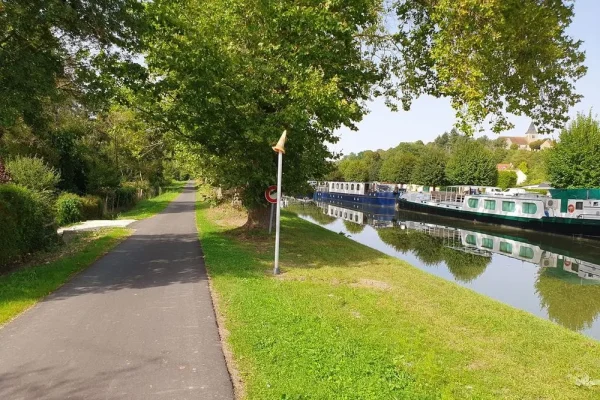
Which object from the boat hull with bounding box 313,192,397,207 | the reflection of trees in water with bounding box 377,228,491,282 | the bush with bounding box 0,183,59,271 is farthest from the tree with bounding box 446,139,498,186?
the bush with bounding box 0,183,59,271

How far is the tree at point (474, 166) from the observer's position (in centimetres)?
6038

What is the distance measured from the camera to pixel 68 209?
72.3 feet

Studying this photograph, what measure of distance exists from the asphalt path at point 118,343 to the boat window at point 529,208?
101 ft

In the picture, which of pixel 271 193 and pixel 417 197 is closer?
pixel 271 193

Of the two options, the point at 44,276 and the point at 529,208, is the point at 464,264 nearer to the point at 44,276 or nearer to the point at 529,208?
the point at 44,276

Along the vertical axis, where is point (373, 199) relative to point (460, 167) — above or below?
below

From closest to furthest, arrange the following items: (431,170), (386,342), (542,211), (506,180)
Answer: (386,342), (542,211), (506,180), (431,170)

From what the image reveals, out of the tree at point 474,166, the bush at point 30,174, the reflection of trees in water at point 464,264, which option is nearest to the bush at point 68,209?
the bush at point 30,174

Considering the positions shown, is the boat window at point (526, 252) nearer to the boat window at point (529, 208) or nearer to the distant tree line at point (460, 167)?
the boat window at point (529, 208)

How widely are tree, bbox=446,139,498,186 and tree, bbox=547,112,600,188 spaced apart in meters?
20.4

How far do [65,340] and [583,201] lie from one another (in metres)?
33.2

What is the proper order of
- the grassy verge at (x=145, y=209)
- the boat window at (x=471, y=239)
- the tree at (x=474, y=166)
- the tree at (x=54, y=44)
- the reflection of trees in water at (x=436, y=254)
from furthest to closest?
the tree at (x=474, y=166), the boat window at (x=471, y=239), the grassy verge at (x=145, y=209), the reflection of trees in water at (x=436, y=254), the tree at (x=54, y=44)

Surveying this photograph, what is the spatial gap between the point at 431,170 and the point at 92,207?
176 feet

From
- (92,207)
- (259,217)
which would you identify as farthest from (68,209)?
(259,217)
